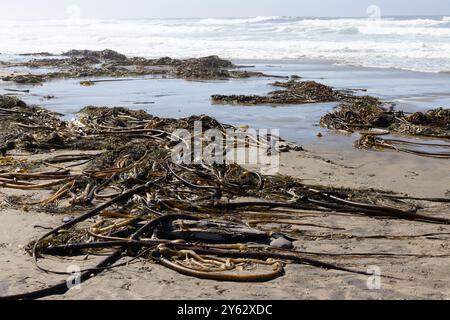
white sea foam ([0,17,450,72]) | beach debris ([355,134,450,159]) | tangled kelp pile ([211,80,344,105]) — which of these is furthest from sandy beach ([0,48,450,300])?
white sea foam ([0,17,450,72])

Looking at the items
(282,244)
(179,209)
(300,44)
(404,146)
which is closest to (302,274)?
(282,244)

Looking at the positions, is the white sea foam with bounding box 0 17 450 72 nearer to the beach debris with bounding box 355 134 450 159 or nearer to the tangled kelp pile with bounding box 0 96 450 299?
the beach debris with bounding box 355 134 450 159

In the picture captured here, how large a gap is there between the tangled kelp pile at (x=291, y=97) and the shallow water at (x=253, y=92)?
1.27 ft

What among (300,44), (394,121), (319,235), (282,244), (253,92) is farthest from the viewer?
(300,44)

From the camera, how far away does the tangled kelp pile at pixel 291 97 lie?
11945 millimetres

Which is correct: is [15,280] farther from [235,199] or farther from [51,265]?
[235,199]

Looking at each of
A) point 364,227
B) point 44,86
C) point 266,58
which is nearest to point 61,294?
point 364,227

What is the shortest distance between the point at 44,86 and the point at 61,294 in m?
13.8

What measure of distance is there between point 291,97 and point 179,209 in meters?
8.05

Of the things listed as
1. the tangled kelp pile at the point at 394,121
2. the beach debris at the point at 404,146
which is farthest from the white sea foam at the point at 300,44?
the beach debris at the point at 404,146

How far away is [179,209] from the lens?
4.73 metres

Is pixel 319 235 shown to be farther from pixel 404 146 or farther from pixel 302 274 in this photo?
pixel 404 146

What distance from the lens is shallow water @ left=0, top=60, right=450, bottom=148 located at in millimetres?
9648

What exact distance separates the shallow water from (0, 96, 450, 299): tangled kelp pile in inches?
114
